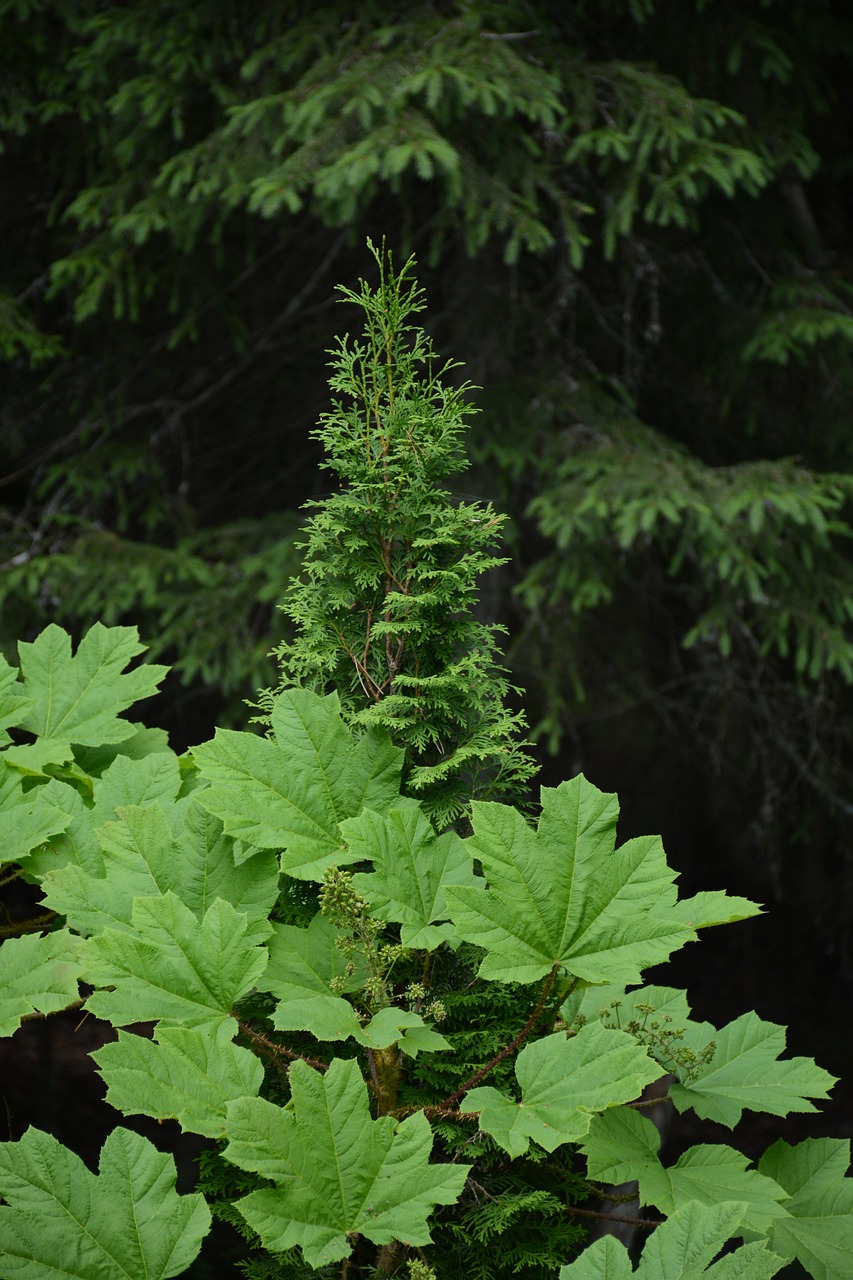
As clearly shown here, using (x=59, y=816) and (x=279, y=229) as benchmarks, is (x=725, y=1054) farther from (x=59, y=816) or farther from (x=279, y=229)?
(x=279, y=229)

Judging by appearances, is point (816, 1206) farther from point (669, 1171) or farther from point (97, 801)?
point (97, 801)

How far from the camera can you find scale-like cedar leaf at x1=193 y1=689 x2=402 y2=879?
122 cm

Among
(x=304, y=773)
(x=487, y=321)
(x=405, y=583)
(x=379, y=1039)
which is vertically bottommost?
(x=379, y=1039)

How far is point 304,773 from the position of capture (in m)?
1.26

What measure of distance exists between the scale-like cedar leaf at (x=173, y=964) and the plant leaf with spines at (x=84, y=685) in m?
0.52

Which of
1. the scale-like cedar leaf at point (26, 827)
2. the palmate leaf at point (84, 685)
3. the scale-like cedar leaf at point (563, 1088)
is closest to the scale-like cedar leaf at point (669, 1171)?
the scale-like cedar leaf at point (563, 1088)

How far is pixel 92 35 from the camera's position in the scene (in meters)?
5.16

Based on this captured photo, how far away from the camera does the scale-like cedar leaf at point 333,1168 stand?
95cm

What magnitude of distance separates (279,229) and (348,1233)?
5927mm

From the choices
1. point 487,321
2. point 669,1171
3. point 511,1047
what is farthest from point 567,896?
point 487,321

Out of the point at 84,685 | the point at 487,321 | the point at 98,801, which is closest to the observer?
the point at 98,801

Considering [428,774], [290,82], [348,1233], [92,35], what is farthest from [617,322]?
[348,1233]

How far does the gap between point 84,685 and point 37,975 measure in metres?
0.58

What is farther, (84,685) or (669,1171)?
(84,685)
